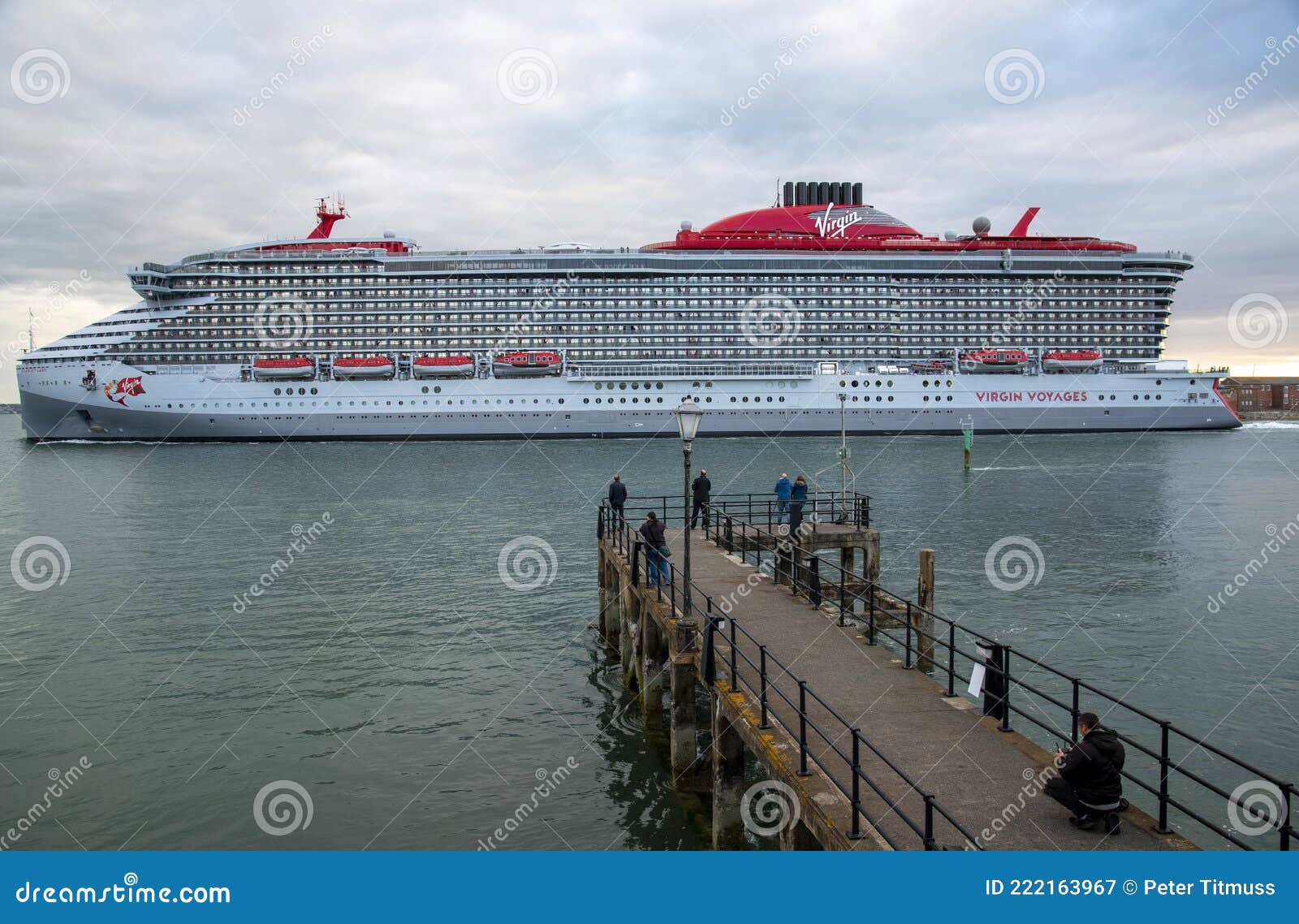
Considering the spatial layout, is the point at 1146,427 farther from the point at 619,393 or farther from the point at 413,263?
the point at 413,263

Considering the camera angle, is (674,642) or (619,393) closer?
(674,642)

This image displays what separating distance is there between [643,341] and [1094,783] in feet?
208

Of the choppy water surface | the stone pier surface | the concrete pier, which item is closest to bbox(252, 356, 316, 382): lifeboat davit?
the choppy water surface

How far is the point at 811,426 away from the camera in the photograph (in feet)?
209

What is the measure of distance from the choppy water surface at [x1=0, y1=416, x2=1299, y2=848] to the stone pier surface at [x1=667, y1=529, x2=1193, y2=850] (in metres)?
2.25

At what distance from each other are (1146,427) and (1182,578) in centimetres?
5299

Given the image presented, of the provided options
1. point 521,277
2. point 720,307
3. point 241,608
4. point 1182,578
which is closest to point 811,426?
point 720,307

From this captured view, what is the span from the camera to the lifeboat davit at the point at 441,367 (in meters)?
63.7

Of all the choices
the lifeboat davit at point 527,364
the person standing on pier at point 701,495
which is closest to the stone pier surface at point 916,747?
the person standing on pier at point 701,495

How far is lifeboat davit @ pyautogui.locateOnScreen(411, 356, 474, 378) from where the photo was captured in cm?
6372

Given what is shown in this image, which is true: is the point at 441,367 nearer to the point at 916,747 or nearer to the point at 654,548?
the point at 654,548

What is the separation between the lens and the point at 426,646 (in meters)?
15.6

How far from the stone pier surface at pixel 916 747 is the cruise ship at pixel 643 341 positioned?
52.3 meters

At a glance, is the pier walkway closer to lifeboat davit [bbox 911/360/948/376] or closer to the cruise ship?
the cruise ship
